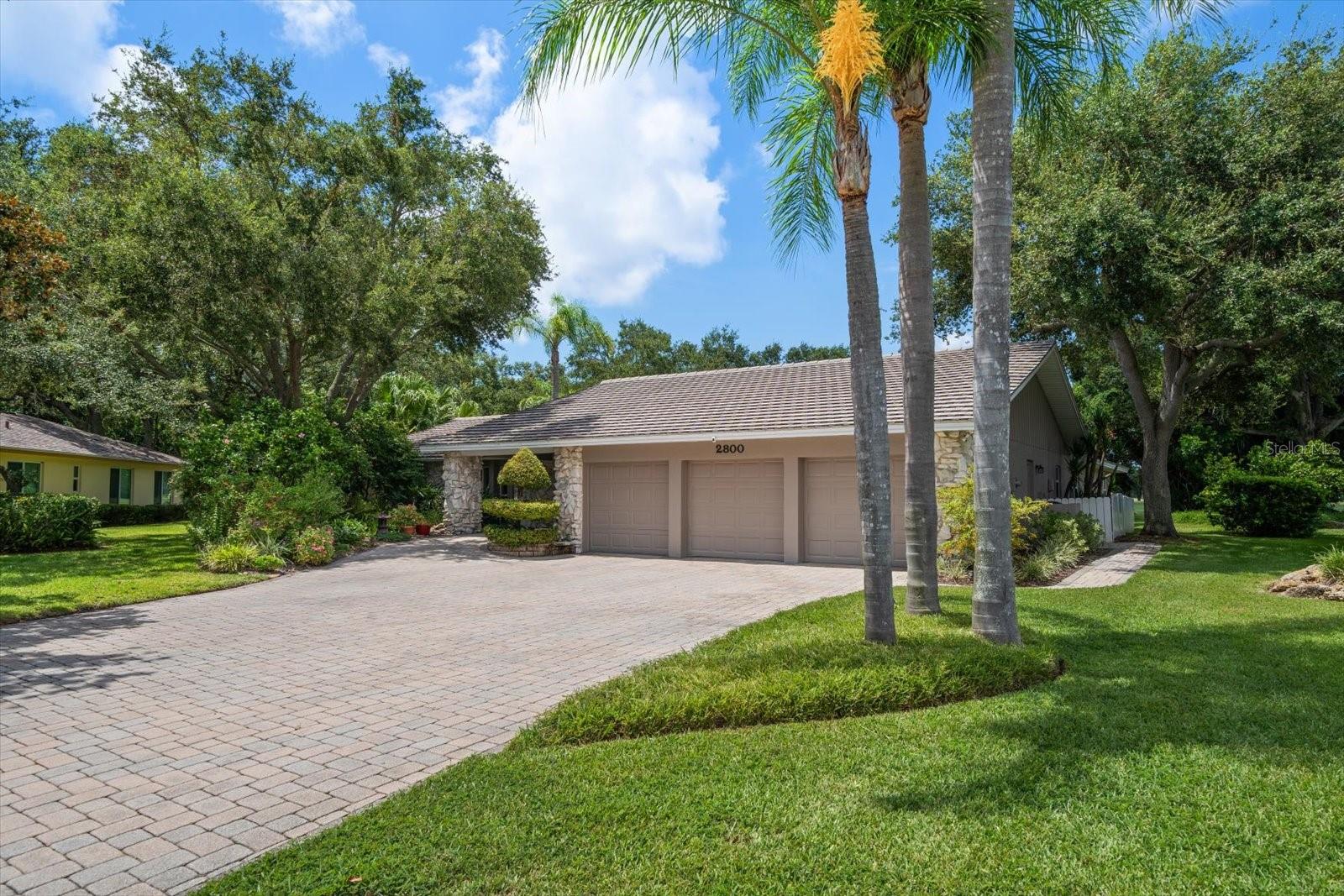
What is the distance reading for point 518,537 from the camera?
16.9 metres

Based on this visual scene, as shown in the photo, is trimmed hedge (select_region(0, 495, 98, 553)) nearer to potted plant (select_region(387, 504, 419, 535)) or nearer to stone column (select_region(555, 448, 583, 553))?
potted plant (select_region(387, 504, 419, 535))

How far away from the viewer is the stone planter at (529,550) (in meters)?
16.6

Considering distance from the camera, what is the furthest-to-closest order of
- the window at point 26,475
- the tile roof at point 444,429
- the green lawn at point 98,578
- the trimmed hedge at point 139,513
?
the trimmed hedge at point 139,513 < the tile roof at point 444,429 < the window at point 26,475 < the green lawn at point 98,578

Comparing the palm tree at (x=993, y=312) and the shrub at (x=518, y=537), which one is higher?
the palm tree at (x=993, y=312)

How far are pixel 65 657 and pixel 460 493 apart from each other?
14.1 meters

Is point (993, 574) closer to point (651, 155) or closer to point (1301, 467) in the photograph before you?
point (651, 155)

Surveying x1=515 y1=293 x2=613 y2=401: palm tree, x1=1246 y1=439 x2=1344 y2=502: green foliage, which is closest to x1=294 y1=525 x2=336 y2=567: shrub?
x1=515 y1=293 x2=613 y2=401: palm tree

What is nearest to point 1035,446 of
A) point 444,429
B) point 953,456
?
point 953,456

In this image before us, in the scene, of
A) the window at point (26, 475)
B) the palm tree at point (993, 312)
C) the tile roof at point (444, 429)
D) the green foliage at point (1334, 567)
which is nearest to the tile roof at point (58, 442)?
the window at point (26, 475)

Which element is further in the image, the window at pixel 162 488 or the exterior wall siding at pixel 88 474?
the window at pixel 162 488

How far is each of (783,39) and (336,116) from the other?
17.0 meters

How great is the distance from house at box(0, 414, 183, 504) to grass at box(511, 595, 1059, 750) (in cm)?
2344

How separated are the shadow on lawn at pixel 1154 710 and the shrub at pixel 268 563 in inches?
496

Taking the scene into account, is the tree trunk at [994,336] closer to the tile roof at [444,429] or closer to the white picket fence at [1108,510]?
the white picket fence at [1108,510]
